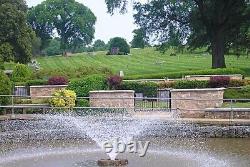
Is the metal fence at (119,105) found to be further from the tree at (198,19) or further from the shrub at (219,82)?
the tree at (198,19)

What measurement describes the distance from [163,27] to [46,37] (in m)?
77.1

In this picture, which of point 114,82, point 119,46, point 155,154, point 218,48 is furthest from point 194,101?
point 119,46

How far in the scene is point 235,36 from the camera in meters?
39.7

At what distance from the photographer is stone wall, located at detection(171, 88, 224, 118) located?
834 inches

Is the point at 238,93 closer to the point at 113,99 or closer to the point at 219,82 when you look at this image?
the point at 219,82

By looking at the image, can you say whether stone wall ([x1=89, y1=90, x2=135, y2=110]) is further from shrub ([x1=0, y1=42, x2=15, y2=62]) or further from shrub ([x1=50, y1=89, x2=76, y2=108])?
shrub ([x1=0, y1=42, x2=15, y2=62])

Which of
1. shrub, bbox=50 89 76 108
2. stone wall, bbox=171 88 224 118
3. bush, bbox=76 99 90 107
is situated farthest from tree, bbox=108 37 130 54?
stone wall, bbox=171 88 224 118

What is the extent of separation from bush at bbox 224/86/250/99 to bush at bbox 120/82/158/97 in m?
3.39

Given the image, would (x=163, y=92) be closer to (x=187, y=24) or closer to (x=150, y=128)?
(x=150, y=128)

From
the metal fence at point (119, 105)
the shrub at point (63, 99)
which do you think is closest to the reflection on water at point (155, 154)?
the metal fence at point (119, 105)

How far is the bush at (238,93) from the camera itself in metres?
24.1

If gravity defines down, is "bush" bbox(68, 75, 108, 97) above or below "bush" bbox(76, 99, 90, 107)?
above

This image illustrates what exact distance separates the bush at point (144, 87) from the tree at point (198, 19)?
40.1 ft

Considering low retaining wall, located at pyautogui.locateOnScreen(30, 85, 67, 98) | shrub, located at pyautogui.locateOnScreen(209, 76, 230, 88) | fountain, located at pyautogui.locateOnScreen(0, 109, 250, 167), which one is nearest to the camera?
fountain, located at pyautogui.locateOnScreen(0, 109, 250, 167)
